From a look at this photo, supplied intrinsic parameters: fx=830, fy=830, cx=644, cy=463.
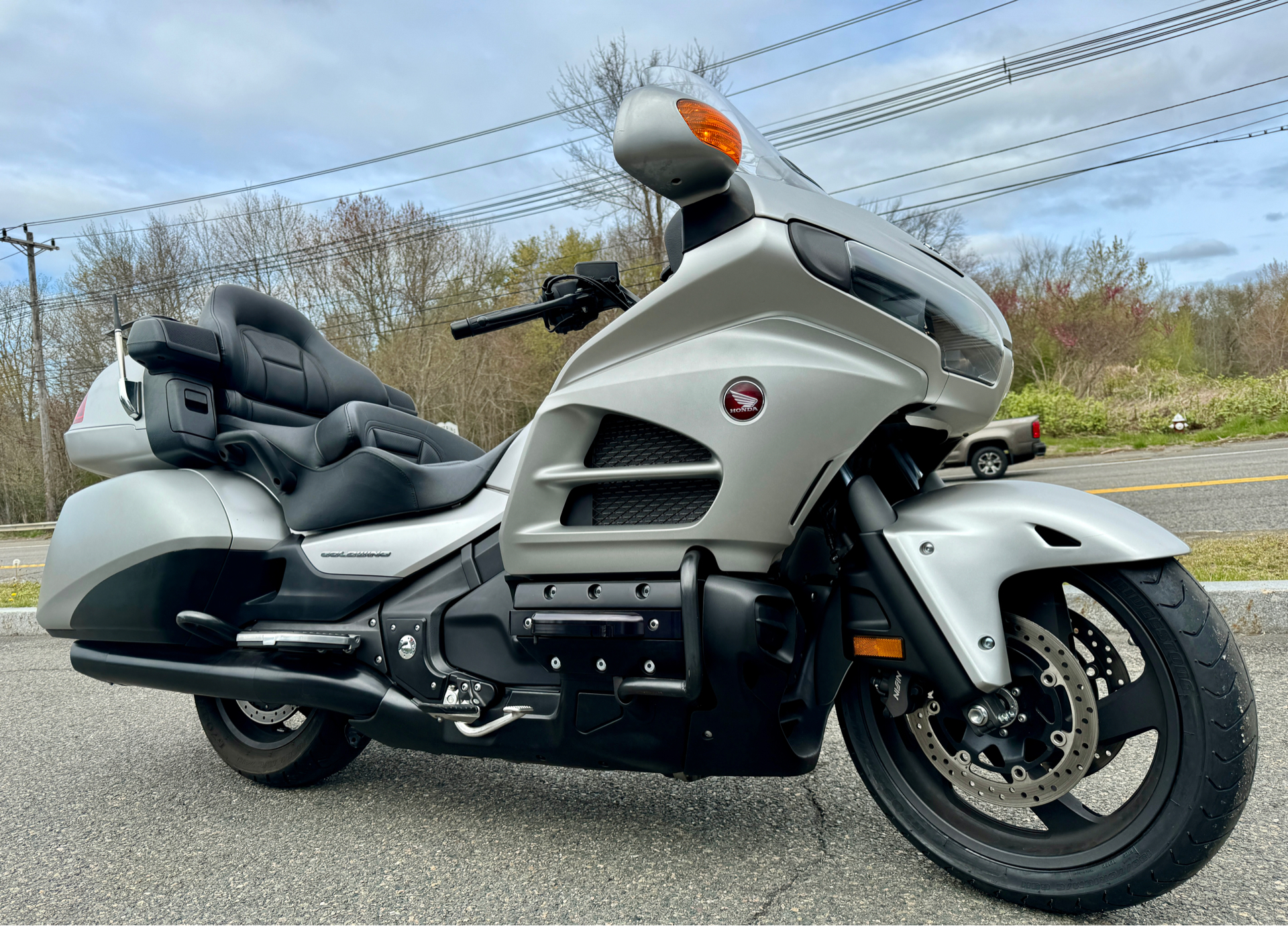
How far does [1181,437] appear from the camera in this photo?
50.1ft

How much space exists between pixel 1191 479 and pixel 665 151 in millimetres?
9548

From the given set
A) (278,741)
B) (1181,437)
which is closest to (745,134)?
(278,741)

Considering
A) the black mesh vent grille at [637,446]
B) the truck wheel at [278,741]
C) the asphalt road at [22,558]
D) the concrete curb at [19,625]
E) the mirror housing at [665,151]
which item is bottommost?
the asphalt road at [22,558]

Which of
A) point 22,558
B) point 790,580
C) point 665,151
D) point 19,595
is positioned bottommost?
point 22,558

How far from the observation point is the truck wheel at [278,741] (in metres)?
2.44

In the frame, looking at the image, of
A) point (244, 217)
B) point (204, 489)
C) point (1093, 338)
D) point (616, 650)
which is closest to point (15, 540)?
point (244, 217)

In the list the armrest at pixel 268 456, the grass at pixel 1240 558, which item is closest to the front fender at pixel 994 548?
the armrest at pixel 268 456

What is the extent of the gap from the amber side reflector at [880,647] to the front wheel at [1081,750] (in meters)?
0.11

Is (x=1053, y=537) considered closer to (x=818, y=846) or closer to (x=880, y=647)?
(x=880, y=647)

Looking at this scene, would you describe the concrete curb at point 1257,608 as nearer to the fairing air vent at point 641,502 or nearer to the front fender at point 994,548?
the front fender at point 994,548

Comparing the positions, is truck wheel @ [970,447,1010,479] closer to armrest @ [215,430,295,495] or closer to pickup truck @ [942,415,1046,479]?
pickup truck @ [942,415,1046,479]

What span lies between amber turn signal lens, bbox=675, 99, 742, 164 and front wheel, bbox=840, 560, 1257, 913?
1.03 meters

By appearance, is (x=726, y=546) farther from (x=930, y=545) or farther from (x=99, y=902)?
(x=99, y=902)

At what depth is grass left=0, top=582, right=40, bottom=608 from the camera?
611 cm
